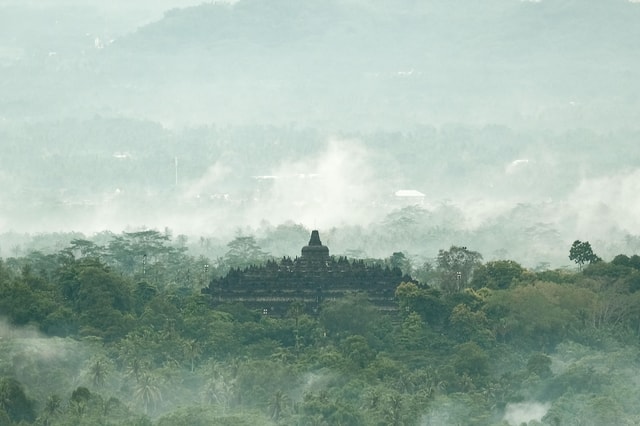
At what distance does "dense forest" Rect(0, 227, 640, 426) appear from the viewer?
454 ft

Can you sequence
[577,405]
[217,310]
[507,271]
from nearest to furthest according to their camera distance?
1. [577,405]
2. [217,310]
3. [507,271]

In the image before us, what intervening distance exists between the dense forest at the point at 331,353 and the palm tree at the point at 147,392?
13 cm

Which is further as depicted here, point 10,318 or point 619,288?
point 619,288

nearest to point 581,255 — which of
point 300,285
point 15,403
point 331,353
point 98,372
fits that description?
point 300,285

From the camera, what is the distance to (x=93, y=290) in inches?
6526

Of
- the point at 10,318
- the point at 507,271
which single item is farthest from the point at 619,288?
the point at 10,318

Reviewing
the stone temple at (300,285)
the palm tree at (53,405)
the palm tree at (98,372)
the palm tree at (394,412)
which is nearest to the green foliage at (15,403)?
the palm tree at (53,405)

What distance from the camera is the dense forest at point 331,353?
138500 mm

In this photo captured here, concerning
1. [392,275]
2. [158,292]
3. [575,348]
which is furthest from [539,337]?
[158,292]

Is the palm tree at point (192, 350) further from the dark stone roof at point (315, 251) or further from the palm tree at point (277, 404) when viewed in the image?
the dark stone roof at point (315, 251)

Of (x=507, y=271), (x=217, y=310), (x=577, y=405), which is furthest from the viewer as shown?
(x=507, y=271)

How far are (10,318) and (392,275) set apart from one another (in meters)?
27.2

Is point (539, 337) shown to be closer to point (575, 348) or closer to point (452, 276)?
point (575, 348)

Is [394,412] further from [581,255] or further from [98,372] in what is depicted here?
[581,255]
